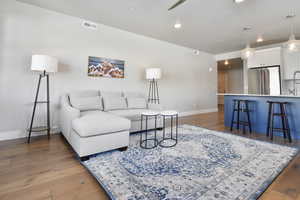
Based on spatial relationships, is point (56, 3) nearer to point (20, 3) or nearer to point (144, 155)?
point (20, 3)

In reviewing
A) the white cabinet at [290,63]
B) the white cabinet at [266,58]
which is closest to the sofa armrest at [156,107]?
the white cabinet at [266,58]


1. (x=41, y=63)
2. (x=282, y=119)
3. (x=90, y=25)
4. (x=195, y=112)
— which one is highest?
(x=90, y=25)

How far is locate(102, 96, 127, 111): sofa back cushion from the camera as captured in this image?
320 centimetres

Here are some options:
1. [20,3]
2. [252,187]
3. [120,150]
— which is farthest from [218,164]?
[20,3]

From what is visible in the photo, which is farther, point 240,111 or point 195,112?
point 195,112

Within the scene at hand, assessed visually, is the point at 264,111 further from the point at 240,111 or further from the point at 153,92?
the point at 153,92

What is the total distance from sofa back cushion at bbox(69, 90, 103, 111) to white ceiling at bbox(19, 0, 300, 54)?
1.75 m

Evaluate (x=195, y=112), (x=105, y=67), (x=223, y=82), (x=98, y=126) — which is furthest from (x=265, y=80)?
(x=98, y=126)

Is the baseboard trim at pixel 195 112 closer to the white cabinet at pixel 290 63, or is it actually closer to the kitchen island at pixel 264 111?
the kitchen island at pixel 264 111

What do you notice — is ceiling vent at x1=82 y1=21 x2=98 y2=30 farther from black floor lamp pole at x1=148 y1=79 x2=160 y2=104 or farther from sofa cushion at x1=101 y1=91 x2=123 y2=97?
black floor lamp pole at x1=148 y1=79 x2=160 y2=104

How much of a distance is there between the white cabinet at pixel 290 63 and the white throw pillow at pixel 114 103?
5.07 m

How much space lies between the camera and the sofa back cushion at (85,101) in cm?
288

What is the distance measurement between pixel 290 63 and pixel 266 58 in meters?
0.63

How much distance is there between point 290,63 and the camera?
174 inches
